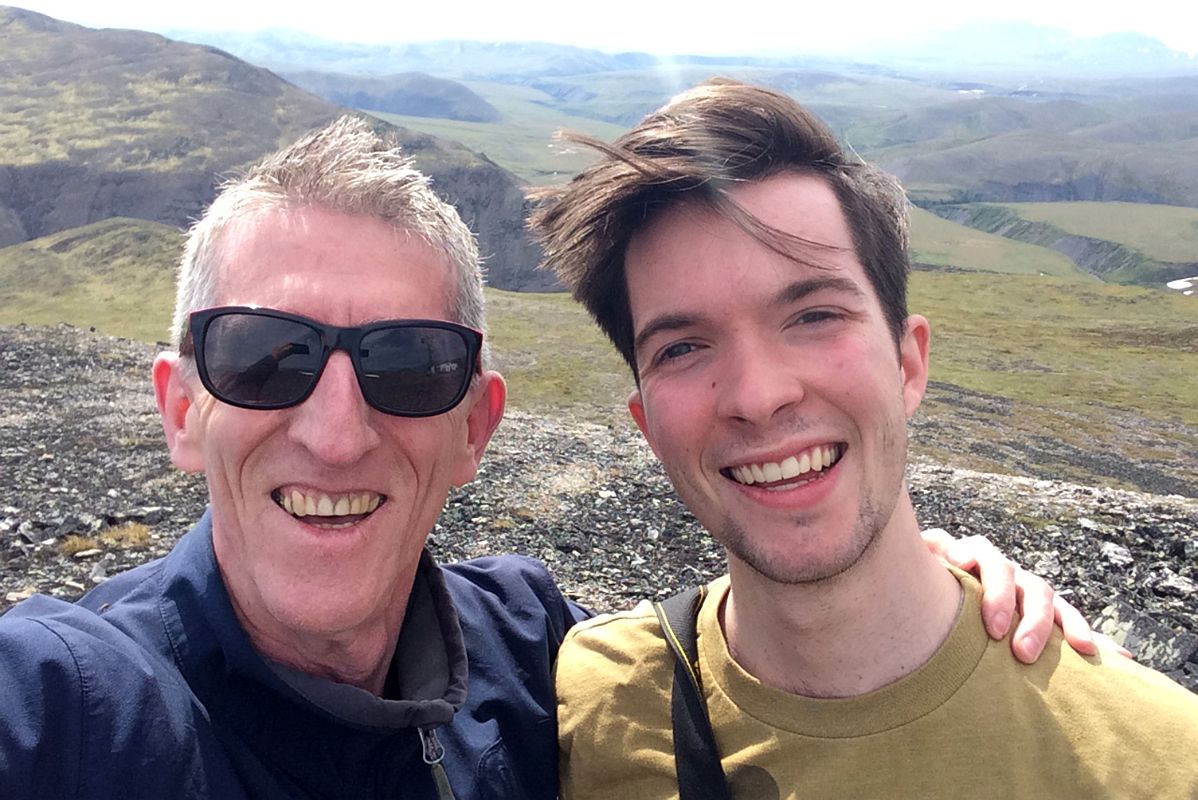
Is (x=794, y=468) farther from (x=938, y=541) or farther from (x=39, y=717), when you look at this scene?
(x=39, y=717)

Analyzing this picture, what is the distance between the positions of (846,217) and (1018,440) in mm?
40720

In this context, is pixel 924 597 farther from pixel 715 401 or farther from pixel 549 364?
pixel 549 364

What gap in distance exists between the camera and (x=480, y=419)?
4.52 metres

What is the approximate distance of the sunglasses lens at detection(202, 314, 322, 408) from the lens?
367 centimetres

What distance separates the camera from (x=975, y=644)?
12.8 ft

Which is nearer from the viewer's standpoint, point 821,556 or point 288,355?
point 288,355

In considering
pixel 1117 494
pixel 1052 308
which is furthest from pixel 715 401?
pixel 1052 308

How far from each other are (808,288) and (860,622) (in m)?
1.57

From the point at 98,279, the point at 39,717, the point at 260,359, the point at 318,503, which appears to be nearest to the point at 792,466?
the point at 318,503

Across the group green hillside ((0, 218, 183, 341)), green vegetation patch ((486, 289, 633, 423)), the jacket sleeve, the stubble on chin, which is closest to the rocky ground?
the stubble on chin

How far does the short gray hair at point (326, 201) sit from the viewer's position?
385 centimetres

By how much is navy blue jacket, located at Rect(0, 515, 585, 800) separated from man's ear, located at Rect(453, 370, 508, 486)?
522 millimetres

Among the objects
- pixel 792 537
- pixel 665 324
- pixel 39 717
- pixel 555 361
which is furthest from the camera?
pixel 555 361

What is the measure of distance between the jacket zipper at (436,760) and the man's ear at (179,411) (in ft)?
5.14
